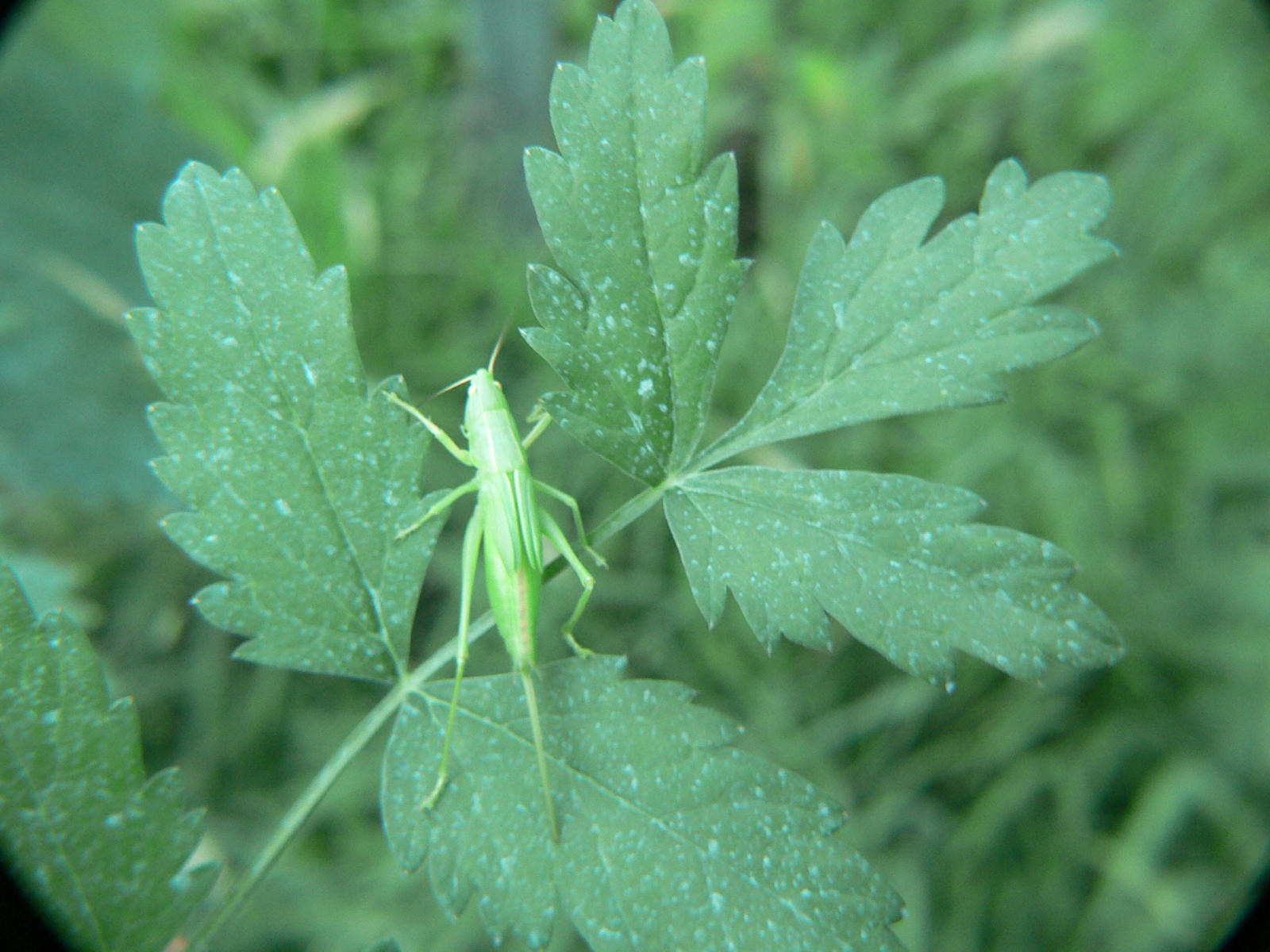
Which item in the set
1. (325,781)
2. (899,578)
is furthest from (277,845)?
(899,578)

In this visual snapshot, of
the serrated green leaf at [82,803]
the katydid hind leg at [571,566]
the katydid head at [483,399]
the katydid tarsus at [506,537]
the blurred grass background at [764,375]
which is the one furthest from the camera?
the blurred grass background at [764,375]

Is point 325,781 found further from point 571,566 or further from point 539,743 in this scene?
point 571,566

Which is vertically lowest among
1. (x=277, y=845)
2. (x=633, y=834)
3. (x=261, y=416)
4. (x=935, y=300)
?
(x=633, y=834)

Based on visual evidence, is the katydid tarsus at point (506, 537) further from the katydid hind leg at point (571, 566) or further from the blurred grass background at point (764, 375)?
the blurred grass background at point (764, 375)

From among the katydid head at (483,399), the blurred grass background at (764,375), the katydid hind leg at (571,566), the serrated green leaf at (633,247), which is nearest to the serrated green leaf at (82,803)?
the katydid hind leg at (571,566)

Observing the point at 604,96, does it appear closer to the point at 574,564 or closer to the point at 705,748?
the point at 574,564

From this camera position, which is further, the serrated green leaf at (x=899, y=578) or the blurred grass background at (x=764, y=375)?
the blurred grass background at (x=764, y=375)
